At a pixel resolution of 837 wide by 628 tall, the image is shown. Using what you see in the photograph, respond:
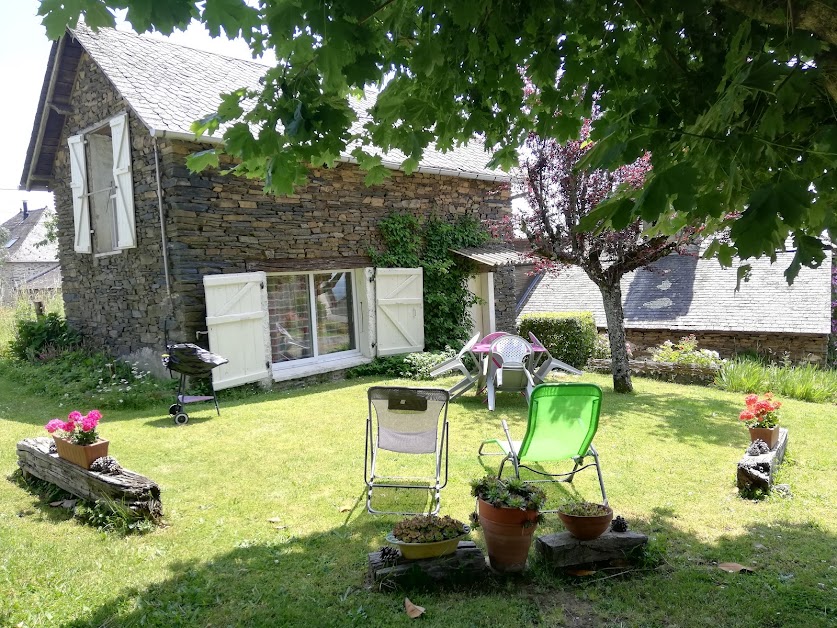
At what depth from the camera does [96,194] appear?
10297 millimetres

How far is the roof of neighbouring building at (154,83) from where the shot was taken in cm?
840

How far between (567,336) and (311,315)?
540cm

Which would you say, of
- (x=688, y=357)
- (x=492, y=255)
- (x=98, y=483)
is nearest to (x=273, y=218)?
(x=492, y=255)

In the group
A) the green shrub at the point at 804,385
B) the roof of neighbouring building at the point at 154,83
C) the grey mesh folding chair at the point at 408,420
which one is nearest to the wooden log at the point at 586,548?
the grey mesh folding chair at the point at 408,420

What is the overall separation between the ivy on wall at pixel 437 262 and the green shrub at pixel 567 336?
5.58 feet

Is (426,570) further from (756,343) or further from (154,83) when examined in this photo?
(756,343)

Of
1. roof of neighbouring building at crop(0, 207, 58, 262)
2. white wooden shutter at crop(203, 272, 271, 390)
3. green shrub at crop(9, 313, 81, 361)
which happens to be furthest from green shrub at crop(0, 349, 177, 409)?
roof of neighbouring building at crop(0, 207, 58, 262)

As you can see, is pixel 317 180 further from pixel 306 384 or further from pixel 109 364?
pixel 109 364

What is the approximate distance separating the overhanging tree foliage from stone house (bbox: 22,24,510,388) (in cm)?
522

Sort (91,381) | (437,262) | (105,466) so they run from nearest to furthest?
(105,466), (91,381), (437,262)

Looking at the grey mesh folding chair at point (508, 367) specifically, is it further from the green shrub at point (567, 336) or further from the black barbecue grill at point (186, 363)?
the green shrub at point (567, 336)

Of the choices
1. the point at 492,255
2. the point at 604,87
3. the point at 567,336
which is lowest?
the point at 567,336

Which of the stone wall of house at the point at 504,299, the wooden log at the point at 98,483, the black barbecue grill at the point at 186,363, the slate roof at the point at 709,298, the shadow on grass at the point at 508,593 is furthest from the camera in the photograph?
the slate roof at the point at 709,298

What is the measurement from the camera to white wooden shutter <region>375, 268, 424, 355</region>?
410 inches
